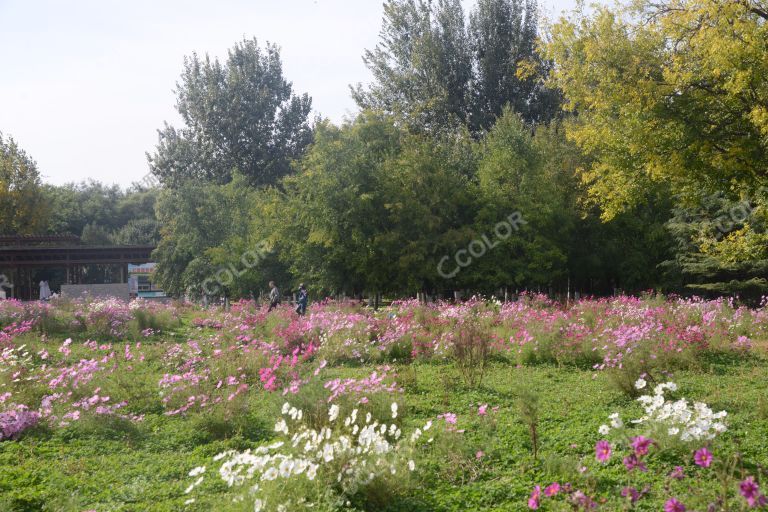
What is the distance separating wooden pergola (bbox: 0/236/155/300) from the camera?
39156 mm

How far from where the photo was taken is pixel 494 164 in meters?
25.6

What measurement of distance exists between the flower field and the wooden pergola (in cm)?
3027

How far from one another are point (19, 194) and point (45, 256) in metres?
4.16

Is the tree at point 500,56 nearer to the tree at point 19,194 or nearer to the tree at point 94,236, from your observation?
the tree at point 19,194

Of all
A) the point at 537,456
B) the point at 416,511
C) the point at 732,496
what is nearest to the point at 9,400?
the point at 416,511

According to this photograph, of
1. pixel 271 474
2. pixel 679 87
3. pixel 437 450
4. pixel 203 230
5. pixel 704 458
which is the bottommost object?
pixel 437 450

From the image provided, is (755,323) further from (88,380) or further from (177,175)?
(177,175)

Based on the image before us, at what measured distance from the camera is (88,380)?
852 centimetres

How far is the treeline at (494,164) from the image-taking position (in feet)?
37.1

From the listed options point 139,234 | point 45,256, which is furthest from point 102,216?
point 45,256

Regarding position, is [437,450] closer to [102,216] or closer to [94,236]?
[94,236]

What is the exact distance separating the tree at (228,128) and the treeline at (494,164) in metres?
0.13

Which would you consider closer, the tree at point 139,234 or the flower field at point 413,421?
the flower field at point 413,421

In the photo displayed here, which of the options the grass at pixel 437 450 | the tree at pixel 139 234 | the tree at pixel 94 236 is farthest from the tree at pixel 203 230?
the tree at pixel 94 236
